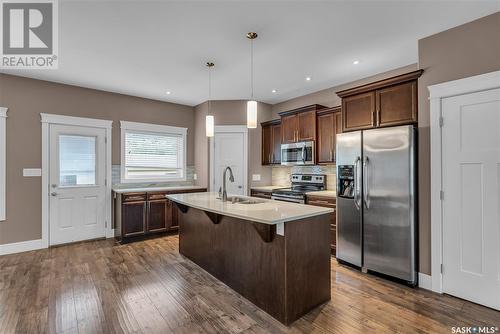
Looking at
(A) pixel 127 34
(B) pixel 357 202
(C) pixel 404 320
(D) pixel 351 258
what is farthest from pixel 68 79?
(C) pixel 404 320

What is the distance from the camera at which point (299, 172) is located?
5.00 m

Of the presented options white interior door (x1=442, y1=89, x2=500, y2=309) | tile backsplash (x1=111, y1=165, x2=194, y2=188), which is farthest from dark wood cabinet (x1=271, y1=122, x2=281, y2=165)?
white interior door (x1=442, y1=89, x2=500, y2=309)

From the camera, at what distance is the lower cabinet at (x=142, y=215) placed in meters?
4.42

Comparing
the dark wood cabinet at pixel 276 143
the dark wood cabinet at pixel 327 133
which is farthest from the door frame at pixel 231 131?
the dark wood cabinet at pixel 327 133

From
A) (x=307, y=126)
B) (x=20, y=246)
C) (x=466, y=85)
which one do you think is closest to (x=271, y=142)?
(x=307, y=126)

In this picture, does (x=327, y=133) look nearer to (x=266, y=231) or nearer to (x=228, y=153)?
(x=228, y=153)

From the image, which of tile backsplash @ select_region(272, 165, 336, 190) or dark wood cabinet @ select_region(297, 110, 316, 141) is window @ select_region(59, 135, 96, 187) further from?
dark wood cabinet @ select_region(297, 110, 316, 141)

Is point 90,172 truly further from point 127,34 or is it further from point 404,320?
point 404,320

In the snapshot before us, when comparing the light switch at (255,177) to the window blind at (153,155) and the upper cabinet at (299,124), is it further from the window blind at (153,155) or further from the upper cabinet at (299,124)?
the window blind at (153,155)

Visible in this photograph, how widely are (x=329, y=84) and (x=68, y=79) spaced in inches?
174

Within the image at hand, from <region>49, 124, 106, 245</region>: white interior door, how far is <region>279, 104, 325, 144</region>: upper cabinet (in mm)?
3475

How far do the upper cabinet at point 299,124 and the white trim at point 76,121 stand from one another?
338 cm

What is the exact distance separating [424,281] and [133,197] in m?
4.47

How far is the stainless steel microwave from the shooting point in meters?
4.41
